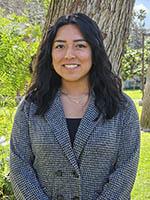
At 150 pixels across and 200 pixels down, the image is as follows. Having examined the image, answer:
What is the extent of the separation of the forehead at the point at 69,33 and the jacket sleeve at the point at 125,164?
47 centimetres

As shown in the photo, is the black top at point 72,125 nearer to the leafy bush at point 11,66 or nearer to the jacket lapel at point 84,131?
the jacket lapel at point 84,131

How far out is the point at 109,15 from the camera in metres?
3.37

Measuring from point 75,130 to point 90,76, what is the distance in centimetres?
31

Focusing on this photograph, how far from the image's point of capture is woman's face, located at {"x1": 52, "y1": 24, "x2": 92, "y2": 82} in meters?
2.46

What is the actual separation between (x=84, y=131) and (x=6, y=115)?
6.45 ft

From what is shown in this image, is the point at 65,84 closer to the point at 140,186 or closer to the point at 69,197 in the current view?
the point at 69,197

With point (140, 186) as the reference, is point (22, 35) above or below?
above

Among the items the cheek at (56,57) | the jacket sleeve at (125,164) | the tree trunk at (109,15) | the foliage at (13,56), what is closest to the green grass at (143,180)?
the foliage at (13,56)

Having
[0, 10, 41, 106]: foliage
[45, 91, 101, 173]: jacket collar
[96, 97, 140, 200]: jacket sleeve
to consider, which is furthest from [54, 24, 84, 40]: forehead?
[0, 10, 41, 106]: foliage

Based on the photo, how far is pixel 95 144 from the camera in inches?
95.3

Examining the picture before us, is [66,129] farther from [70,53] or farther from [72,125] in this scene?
[70,53]

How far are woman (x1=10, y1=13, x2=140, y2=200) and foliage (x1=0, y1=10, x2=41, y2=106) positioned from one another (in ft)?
4.78

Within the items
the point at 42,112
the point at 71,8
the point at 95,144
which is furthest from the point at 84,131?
the point at 71,8

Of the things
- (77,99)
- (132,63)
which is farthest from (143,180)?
(132,63)
